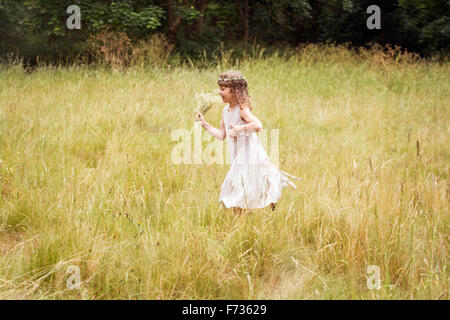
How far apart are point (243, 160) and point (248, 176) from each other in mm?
163

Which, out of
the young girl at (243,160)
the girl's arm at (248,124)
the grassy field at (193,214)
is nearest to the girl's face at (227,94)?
the young girl at (243,160)

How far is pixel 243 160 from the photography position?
3.06m

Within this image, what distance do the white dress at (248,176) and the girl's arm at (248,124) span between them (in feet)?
0.27

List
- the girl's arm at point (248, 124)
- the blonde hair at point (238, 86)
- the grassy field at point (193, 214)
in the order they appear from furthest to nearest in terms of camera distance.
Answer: the blonde hair at point (238, 86) → the girl's arm at point (248, 124) → the grassy field at point (193, 214)

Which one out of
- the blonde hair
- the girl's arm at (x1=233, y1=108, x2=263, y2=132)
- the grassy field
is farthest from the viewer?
the blonde hair

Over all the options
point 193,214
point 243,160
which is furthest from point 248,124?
point 193,214

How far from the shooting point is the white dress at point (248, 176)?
290 cm

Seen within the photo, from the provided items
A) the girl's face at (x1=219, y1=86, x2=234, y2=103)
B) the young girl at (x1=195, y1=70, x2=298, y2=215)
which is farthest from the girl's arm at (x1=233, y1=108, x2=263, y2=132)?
the girl's face at (x1=219, y1=86, x2=234, y2=103)

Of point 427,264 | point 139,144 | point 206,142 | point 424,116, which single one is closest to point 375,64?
point 424,116

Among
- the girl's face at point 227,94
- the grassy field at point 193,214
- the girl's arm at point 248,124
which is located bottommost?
the grassy field at point 193,214

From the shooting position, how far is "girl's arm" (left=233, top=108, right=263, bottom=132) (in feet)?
9.45

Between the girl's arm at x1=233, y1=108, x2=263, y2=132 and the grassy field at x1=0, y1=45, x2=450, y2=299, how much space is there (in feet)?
1.43

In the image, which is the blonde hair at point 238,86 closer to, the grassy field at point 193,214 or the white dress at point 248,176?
the white dress at point 248,176

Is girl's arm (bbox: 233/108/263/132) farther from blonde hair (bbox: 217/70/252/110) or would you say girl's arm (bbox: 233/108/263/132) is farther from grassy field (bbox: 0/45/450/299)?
grassy field (bbox: 0/45/450/299)
